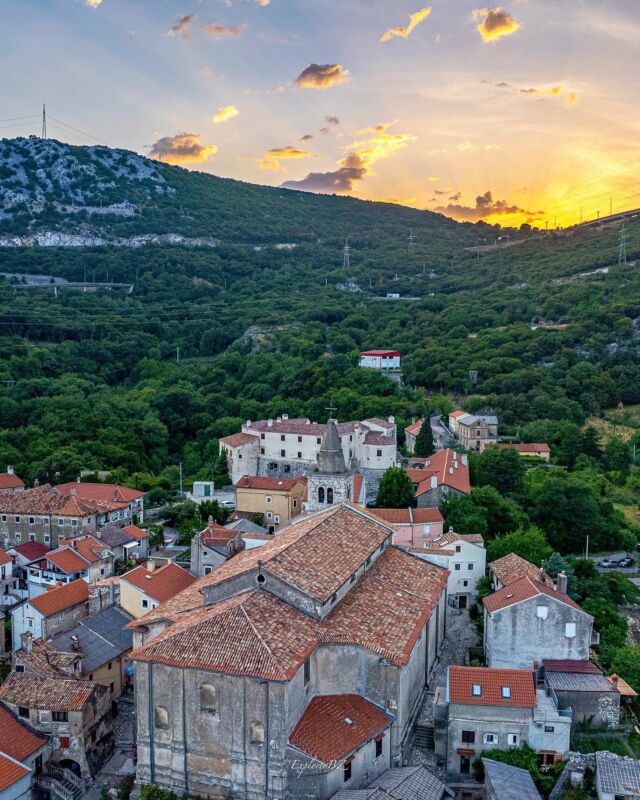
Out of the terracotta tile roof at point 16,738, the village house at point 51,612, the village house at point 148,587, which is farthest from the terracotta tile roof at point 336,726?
the village house at point 51,612

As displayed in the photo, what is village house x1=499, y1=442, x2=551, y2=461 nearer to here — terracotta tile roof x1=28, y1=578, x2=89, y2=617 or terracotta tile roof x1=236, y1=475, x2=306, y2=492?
terracotta tile roof x1=236, y1=475, x2=306, y2=492

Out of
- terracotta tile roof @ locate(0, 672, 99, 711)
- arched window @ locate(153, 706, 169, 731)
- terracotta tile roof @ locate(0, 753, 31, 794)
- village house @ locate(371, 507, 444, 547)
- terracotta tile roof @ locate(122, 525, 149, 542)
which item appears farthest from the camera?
terracotta tile roof @ locate(122, 525, 149, 542)

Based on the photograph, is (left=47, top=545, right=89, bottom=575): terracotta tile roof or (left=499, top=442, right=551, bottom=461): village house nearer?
(left=47, top=545, right=89, bottom=575): terracotta tile roof

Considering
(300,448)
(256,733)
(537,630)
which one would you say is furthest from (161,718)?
(300,448)

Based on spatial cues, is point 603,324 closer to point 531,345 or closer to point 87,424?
point 531,345

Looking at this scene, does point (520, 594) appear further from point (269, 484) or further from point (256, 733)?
point (269, 484)

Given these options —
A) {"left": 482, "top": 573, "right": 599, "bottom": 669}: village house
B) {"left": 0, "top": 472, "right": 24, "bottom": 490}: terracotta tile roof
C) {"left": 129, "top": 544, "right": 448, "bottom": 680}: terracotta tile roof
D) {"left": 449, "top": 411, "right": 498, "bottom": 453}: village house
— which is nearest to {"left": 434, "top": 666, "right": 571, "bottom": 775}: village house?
{"left": 129, "top": 544, "right": 448, "bottom": 680}: terracotta tile roof
